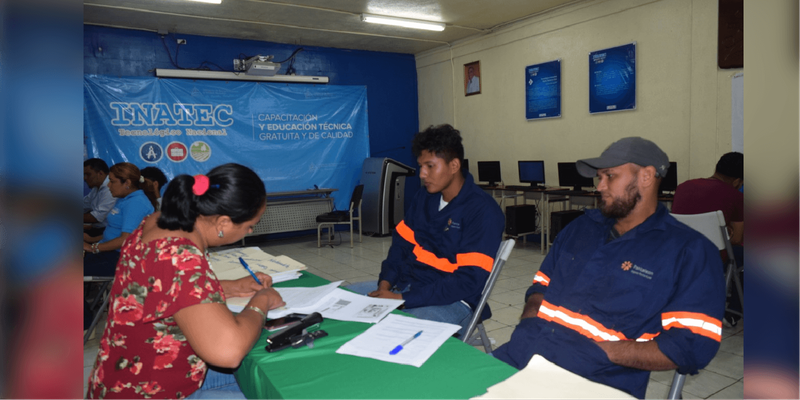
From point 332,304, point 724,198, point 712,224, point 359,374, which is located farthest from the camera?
point 724,198

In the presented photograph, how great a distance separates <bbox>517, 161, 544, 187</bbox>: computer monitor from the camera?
6.43m

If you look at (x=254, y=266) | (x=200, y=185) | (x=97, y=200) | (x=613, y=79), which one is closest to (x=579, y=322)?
(x=200, y=185)

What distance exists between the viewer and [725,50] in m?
4.80

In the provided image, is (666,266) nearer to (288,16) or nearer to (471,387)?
(471,387)

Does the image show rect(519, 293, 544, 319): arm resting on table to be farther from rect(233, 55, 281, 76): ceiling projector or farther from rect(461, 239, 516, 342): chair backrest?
rect(233, 55, 281, 76): ceiling projector

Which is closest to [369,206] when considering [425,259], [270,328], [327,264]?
[327,264]

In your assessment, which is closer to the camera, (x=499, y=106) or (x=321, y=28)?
(x=321, y=28)

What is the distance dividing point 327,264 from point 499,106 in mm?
3551

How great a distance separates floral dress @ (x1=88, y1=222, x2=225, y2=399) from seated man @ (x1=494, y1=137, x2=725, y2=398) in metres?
1.02

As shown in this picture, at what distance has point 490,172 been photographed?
23.6ft

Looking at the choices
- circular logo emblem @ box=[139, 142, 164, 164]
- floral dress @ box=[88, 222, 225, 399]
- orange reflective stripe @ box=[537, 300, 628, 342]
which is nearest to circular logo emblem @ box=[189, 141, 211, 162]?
circular logo emblem @ box=[139, 142, 164, 164]

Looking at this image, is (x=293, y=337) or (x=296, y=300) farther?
(x=296, y=300)

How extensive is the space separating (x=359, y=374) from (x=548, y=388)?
43cm

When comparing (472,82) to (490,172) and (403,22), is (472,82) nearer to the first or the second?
(490,172)
